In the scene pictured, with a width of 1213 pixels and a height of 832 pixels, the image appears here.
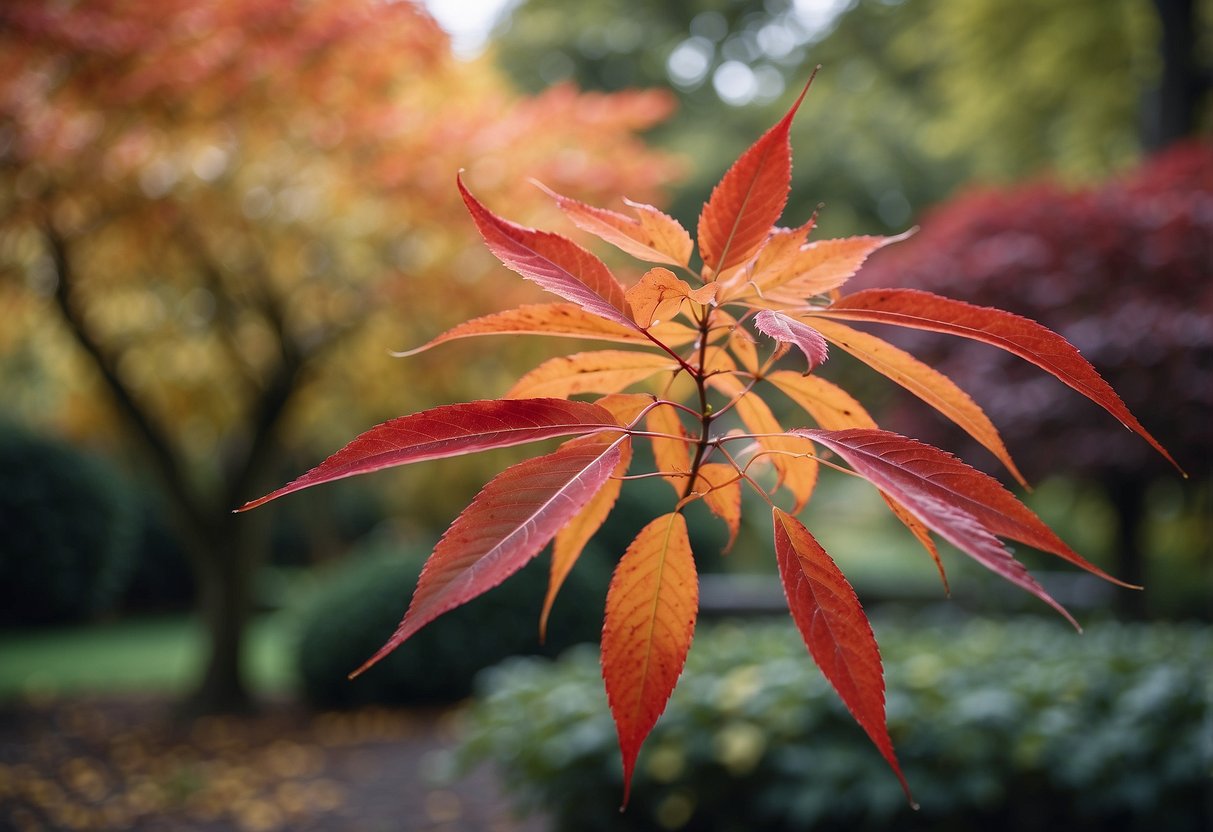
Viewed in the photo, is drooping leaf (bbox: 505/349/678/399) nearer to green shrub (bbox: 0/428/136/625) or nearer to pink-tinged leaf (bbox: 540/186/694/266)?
pink-tinged leaf (bbox: 540/186/694/266)

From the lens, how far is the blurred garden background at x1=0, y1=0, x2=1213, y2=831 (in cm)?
293

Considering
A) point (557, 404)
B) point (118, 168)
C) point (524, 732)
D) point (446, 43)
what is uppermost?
point (446, 43)

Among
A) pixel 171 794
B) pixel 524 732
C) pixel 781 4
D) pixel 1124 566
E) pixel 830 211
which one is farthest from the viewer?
pixel 781 4

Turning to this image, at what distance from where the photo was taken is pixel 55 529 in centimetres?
754

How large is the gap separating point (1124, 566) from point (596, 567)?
436cm

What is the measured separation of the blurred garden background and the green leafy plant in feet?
7.25

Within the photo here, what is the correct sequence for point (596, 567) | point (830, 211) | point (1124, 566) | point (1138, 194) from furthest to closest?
point (830, 211)
point (1124, 566)
point (596, 567)
point (1138, 194)

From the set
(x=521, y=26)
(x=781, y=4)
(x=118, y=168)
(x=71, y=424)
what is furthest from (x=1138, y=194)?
(x=521, y=26)

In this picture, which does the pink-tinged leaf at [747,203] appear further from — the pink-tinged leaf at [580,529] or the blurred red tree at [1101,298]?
the blurred red tree at [1101,298]

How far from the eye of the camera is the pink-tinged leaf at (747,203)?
709 mm

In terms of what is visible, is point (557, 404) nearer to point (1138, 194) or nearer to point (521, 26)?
point (1138, 194)

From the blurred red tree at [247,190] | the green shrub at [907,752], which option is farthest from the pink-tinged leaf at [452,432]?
the blurred red tree at [247,190]

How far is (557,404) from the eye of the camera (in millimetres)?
651

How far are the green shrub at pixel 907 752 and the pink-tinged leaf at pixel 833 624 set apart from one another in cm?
223
